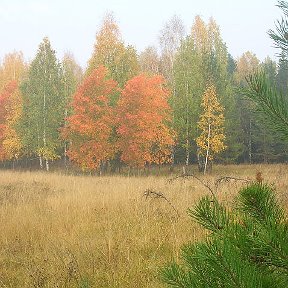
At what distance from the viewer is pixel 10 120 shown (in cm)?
2952

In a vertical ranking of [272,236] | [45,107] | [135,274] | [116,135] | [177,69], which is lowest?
[135,274]

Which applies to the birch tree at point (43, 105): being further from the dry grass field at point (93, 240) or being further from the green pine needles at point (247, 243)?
the green pine needles at point (247, 243)

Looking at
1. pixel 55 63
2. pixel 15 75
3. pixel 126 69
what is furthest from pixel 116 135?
pixel 15 75

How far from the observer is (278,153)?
31469 millimetres

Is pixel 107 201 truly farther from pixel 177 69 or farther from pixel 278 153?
pixel 278 153

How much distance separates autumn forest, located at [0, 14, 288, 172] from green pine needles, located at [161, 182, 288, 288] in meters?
18.4

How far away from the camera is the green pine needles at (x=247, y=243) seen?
0.94m

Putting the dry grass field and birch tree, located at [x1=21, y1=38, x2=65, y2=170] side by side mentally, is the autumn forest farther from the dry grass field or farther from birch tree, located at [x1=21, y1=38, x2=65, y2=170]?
the dry grass field

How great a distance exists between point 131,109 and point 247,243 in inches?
783

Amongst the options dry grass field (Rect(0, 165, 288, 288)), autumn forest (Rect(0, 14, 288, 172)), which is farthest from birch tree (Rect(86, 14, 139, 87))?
dry grass field (Rect(0, 165, 288, 288))

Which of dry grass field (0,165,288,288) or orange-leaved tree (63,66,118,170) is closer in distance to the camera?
dry grass field (0,165,288,288)

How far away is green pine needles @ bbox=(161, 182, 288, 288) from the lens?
0.94 meters

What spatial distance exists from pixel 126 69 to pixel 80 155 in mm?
7275

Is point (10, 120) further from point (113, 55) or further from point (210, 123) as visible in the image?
point (210, 123)
